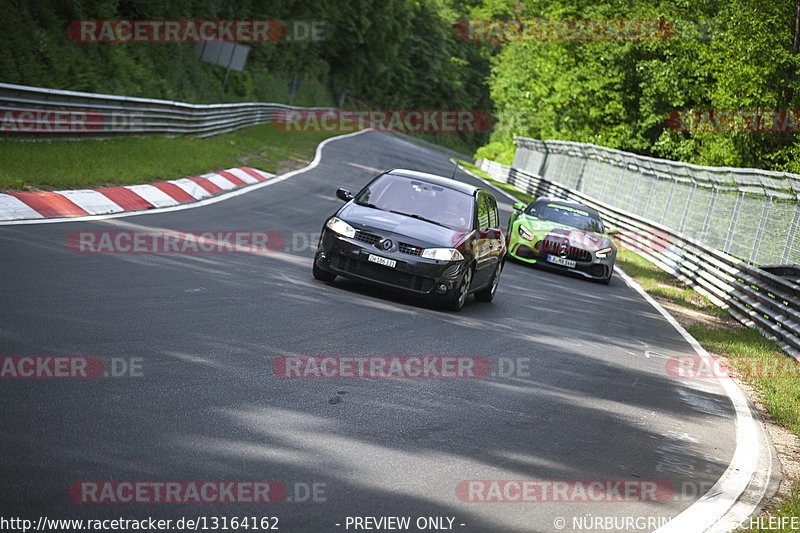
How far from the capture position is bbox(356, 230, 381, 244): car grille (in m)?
10.2

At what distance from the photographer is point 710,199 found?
66.5 ft

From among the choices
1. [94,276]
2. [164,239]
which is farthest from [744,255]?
[94,276]

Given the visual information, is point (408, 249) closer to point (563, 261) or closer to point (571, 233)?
point (563, 261)

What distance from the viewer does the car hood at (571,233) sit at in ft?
57.2

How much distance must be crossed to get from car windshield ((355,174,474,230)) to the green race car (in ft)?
20.0

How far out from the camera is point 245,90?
52062 millimetres

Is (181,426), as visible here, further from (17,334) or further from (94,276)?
(94,276)

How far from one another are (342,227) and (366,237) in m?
0.36
